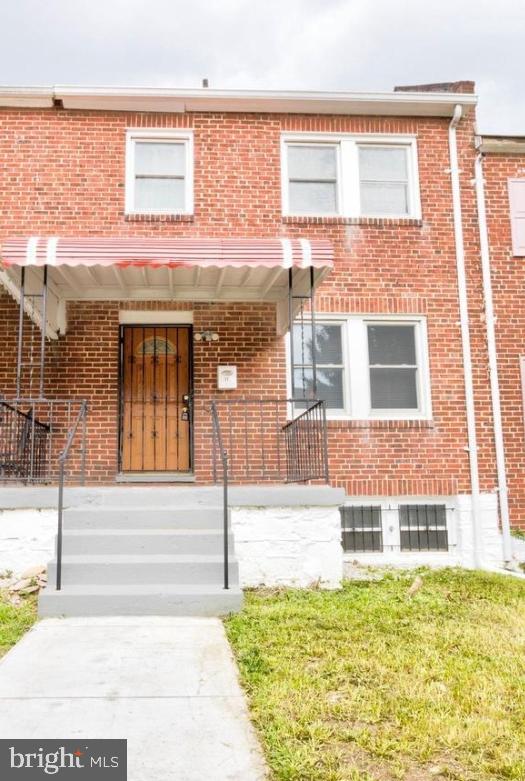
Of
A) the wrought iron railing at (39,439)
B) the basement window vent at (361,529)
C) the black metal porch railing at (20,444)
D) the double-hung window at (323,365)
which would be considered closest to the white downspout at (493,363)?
the basement window vent at (361,529)

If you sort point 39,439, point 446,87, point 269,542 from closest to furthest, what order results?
point 269,542
point 39,439
point 446,87

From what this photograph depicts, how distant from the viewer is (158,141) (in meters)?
9.13

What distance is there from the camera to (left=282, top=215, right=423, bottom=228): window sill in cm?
892

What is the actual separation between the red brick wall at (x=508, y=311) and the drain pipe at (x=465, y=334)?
Answer: 47 cm

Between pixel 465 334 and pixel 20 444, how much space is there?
5896 millimetres

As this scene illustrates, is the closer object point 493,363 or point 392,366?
point 493,363

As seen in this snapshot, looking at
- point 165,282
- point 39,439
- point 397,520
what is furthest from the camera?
point 397,520

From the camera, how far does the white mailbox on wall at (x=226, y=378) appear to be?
8.43m

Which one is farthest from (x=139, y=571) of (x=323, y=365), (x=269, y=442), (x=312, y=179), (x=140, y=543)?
(x=312, y=179)

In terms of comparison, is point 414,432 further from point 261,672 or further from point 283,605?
point 261,672

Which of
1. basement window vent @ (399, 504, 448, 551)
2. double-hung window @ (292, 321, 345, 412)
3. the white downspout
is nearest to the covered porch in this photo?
double-hung window @ (292, 321, 345, 412)

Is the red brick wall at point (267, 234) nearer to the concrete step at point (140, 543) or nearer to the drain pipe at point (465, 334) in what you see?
the drain pipe at point (465, 334)

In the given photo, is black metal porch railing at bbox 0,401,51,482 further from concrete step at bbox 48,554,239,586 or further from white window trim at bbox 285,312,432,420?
white window trim at bbox 285,312,432,420

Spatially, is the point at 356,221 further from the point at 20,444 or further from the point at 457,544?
the point at 20,444
